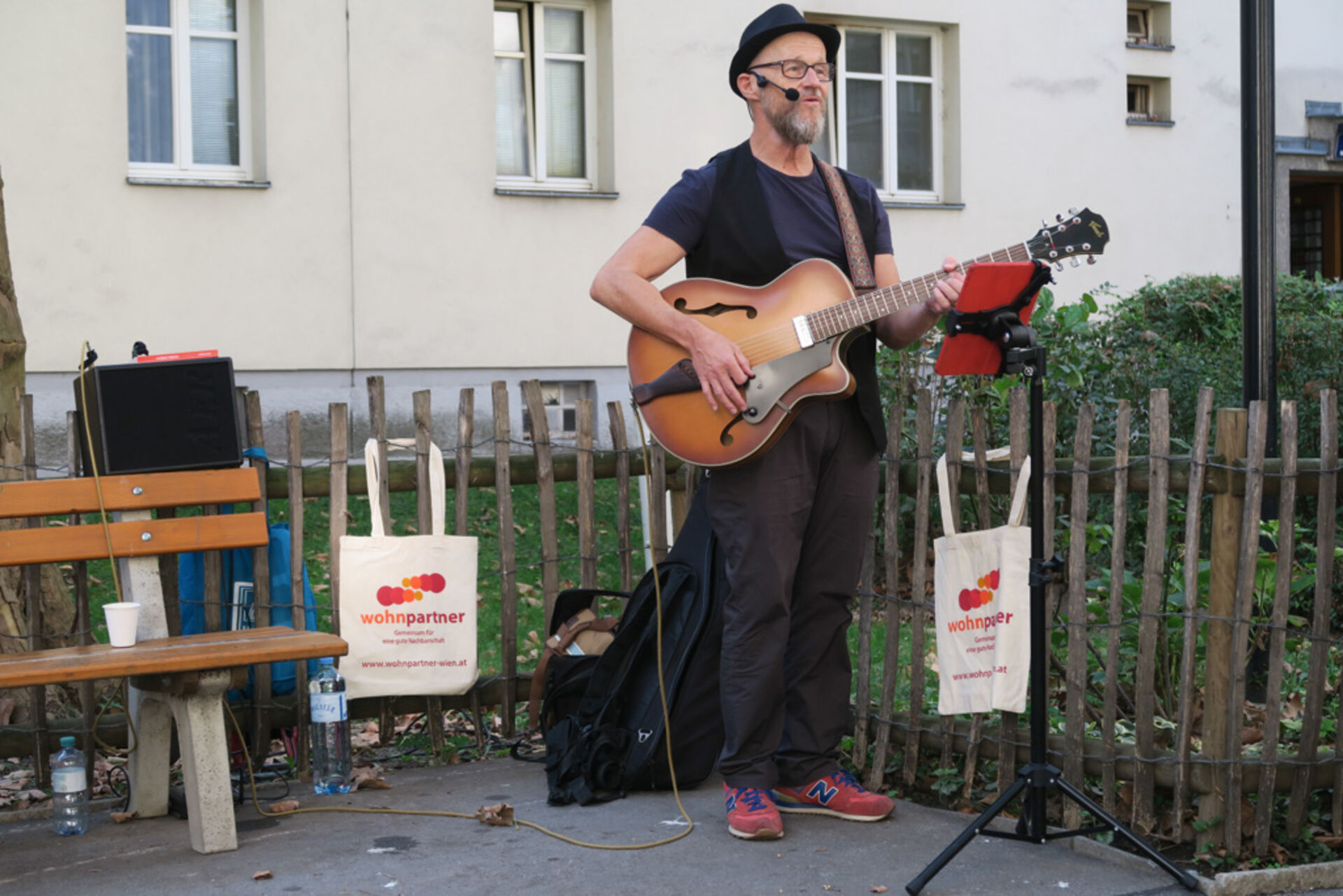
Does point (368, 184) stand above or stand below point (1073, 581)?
above

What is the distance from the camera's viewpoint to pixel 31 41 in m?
9.95

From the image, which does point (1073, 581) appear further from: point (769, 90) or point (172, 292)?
point (172, 292)

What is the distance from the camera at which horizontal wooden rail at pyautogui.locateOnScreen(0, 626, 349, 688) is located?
12.3 feet

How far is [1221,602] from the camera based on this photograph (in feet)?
13.3

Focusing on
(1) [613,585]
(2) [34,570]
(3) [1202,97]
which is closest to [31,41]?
(1) [613,585]

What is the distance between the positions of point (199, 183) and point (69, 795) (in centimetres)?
692

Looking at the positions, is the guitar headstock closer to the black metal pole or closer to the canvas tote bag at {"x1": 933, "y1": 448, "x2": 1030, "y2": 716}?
the canvas tote bag at {"x1": 933, "y1": 448, "x2": 1030, "y2": 716}

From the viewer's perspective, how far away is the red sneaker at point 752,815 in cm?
413

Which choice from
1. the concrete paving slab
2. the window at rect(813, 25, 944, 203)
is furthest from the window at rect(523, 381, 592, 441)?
the concrete paving slab

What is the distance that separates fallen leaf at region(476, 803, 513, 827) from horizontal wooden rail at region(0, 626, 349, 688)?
25.6 inches

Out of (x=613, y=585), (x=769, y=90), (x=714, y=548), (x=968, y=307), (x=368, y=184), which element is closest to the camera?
(x=968, y=307)

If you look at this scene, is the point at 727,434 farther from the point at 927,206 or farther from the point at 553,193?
the point at 927,206

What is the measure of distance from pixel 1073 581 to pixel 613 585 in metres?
4.30

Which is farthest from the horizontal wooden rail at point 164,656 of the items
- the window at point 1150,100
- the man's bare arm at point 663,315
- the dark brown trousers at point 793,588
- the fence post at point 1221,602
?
the window at point 1150,100
